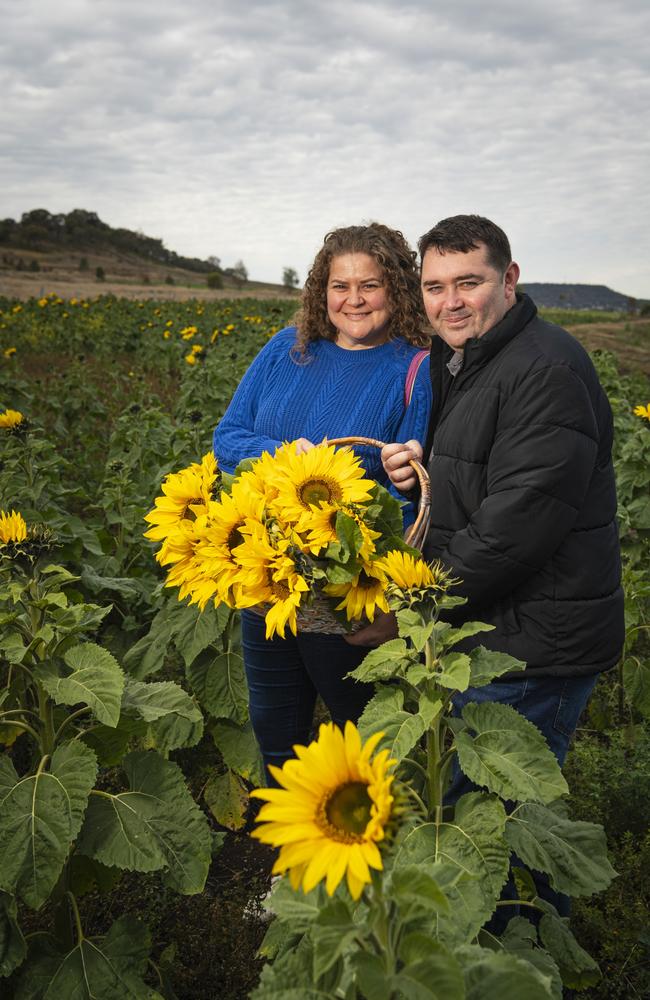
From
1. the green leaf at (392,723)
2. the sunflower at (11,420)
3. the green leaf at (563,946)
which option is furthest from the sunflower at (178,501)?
the sunflower at (11,420)

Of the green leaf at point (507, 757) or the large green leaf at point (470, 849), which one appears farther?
the green leaf at point (507, 757)

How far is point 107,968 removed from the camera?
7.00ft

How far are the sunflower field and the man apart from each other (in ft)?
0.81

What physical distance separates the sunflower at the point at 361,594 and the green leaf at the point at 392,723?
7.6 inches

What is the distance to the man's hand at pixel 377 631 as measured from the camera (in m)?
2.02

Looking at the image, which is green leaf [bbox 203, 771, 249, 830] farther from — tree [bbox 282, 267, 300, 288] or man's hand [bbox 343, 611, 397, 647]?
tree [bbox 282, 267, 300, 288]

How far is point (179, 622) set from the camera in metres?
3.19

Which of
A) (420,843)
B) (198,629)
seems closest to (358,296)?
(198,629)

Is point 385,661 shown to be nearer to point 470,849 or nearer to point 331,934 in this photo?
point 470,849

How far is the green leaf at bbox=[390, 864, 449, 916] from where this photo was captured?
3.56 ft

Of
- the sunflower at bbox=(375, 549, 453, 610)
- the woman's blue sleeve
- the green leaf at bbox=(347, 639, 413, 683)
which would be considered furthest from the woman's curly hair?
the green leaf at bbox=(347, 639, 413, 683)

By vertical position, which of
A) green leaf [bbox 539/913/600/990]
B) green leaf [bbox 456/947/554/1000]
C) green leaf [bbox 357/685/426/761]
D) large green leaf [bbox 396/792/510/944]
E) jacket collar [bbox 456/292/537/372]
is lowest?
green leaf [bbox 539/913/600/990]

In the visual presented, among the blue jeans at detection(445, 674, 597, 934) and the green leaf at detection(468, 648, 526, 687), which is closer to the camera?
the green leaf at detection(468, 648, 526, 687)

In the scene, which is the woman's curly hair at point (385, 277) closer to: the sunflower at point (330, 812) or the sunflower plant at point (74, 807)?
the sunflower plant at point (74, 807)
